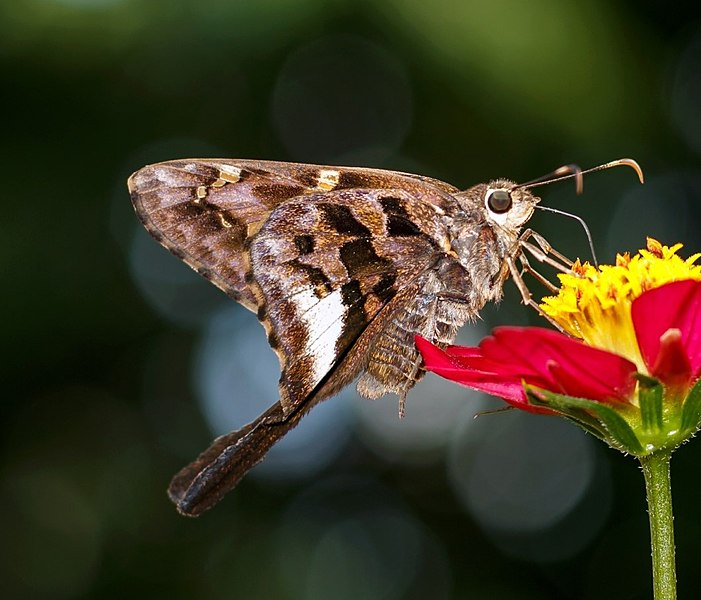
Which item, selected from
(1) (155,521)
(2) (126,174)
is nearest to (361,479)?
(1) (155,521)

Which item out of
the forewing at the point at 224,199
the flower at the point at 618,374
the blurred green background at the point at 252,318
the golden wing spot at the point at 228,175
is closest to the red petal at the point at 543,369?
the flower at the point at 618,374

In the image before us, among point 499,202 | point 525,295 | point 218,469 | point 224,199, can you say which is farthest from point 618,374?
point 224,199

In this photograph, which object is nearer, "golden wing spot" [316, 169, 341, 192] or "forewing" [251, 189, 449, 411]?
"forewing" [251, 189, 449, 411]

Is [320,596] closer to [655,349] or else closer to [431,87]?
[431,87]

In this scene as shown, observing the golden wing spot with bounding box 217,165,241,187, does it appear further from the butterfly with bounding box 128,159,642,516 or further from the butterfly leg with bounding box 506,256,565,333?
the butterfly leg with bounding box 506,256,565,333

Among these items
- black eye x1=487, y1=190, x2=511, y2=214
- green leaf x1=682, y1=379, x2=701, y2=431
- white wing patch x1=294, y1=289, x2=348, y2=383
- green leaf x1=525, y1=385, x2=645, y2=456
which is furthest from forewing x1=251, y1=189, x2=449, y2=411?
green leaf x1=682, y1=379, x2=701, y2=431

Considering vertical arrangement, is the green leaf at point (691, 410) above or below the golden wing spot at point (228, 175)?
below

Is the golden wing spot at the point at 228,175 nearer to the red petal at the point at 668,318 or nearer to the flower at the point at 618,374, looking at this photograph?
the flower at the point at 618,374
